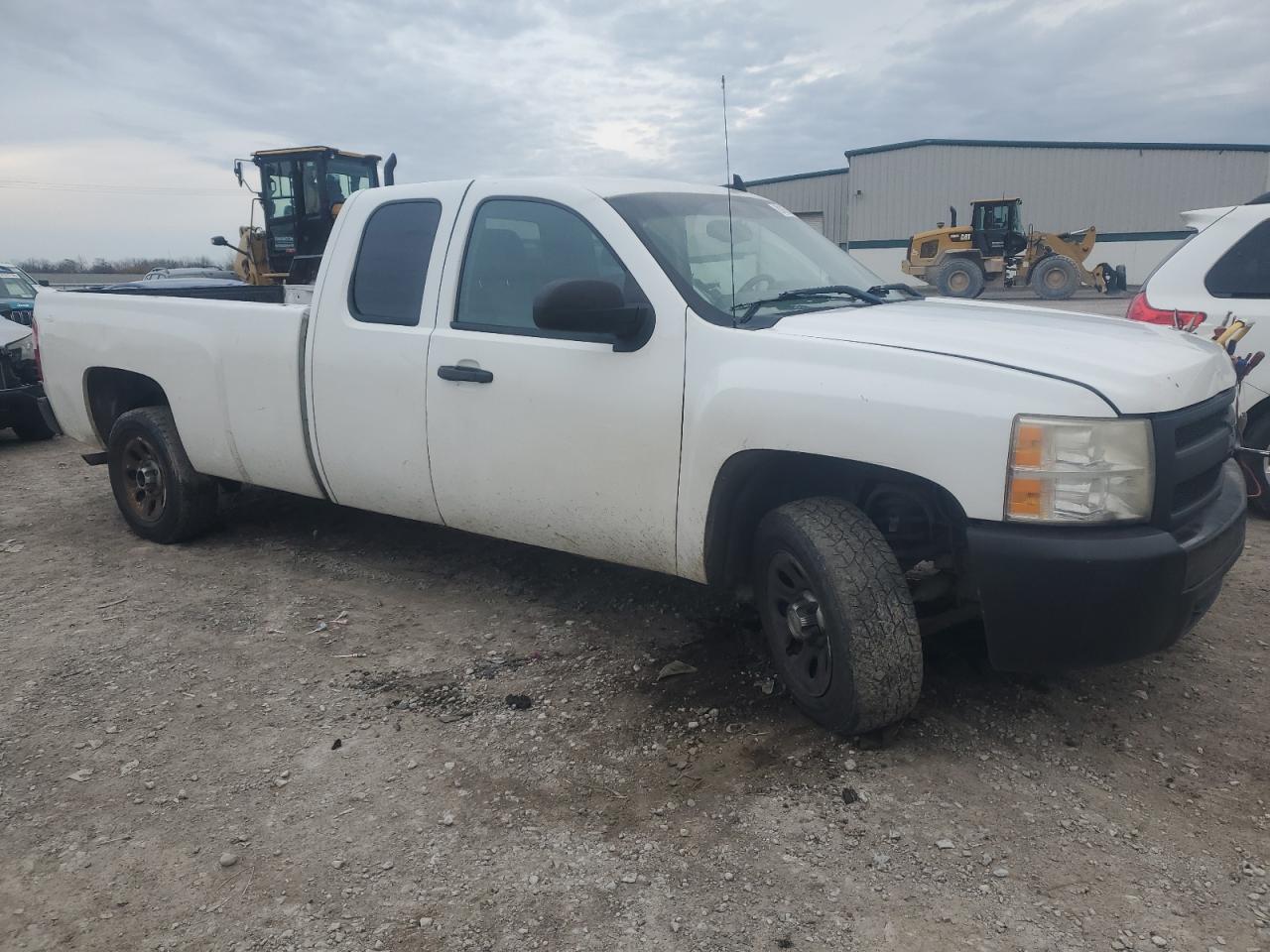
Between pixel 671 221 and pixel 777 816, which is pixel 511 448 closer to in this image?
pixel 671 221

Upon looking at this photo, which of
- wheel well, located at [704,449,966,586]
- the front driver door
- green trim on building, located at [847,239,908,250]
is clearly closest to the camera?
wheel well, located at [704,449,966,586]

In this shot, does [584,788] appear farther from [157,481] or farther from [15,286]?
[15,286]

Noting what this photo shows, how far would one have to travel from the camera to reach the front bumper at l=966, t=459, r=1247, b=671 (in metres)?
2.60

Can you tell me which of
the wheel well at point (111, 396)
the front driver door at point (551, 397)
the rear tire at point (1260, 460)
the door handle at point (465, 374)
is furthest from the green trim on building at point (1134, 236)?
the door handle at point (465, 374)

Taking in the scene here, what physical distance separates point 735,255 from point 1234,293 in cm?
334

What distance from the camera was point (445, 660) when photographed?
3930mm

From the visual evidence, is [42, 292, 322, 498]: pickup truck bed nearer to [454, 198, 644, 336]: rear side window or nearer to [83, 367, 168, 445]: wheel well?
[83, 367, 168, 445]: wheel well

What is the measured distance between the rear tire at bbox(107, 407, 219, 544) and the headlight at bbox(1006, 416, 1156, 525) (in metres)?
4.40

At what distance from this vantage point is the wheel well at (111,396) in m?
5.68

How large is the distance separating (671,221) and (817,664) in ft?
5.80

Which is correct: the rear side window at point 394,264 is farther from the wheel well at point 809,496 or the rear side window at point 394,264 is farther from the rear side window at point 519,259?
the wheel well at point 809,496

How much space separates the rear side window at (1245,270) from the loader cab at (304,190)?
14.0 metres

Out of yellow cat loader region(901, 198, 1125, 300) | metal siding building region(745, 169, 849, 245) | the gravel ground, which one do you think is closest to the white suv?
the gravel ground

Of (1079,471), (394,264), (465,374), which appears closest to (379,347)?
(394,264)
